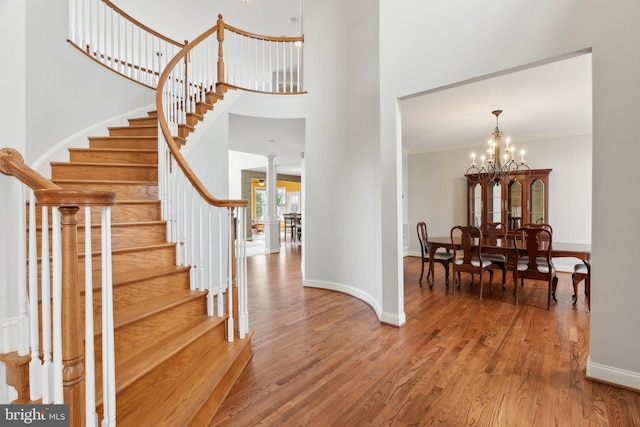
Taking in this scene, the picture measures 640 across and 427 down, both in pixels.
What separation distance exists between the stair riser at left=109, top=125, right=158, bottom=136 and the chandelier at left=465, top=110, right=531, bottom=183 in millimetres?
4480

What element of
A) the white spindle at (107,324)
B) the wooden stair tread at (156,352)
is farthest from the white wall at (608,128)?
the white spindle at (107,324)

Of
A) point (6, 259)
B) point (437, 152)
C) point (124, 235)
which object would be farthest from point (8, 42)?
point (437, 152)

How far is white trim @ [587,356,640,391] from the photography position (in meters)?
1.93

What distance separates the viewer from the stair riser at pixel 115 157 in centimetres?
313

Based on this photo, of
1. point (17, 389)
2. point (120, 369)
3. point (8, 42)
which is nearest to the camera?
point (17, 389)

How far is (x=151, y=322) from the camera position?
6.15ft

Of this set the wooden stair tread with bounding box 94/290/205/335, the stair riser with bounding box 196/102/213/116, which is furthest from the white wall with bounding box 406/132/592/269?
the wooden stair tread with bounding box 94/290/205/335

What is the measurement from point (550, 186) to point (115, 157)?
718cm

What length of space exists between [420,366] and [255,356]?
1.29 meters

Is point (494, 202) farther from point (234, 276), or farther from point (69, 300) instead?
point (69, 300)

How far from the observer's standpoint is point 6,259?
4.18ft

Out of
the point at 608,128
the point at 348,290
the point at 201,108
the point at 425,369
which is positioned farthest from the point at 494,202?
the point at 201,108

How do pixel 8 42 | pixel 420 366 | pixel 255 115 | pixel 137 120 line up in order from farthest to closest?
pixel 255 115
pixel 137 120
pixel 420 366
pixel 8 42

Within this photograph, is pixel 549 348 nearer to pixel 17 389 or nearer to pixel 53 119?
pixel 17 389
